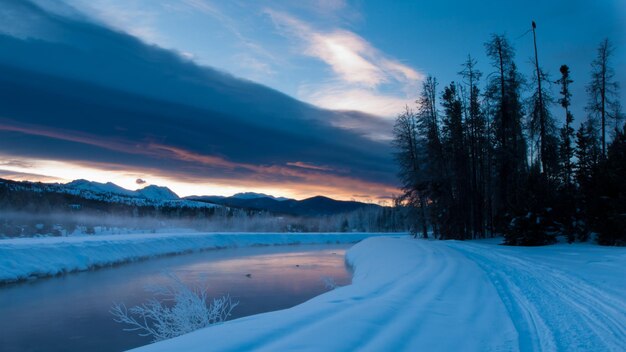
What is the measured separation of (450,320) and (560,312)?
6.27ft

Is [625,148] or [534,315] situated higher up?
[625,148]

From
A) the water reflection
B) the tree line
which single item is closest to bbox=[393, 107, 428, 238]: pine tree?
the tree line

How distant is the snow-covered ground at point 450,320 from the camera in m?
4.94

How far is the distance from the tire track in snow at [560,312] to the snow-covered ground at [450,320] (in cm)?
1

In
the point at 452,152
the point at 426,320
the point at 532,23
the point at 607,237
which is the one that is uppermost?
the point at 532,23

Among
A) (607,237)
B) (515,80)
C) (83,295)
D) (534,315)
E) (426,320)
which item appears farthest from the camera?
(515,80)

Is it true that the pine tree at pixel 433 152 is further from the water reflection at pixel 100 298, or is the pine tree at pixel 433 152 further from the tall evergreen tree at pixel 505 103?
the water reflection at pixel 100 298

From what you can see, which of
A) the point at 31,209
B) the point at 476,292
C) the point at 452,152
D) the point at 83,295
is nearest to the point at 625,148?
the point at 476,292

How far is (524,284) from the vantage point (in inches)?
372

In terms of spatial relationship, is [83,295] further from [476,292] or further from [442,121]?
[442,121]

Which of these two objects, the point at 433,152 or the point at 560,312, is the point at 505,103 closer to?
the point at 433,152

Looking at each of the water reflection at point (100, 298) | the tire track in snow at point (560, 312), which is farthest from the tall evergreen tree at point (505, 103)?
the tire track in snow at point (560, 312)

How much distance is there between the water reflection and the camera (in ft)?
30.2

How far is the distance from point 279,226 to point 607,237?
104942 mm
